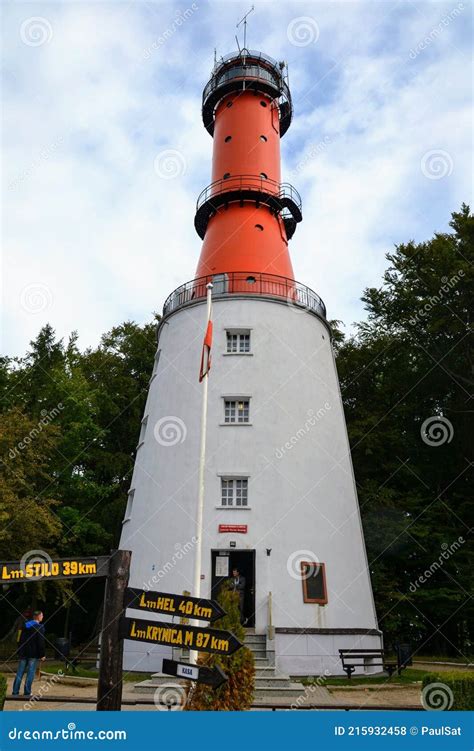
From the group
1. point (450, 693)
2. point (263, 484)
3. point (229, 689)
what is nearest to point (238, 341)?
point (263, 484)

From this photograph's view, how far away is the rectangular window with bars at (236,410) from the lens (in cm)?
2292

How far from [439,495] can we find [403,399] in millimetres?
6005

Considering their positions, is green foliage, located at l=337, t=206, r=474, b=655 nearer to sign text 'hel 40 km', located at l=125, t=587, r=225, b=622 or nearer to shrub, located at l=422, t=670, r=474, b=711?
shrub, located at l=422, t=670, r=474, b=711

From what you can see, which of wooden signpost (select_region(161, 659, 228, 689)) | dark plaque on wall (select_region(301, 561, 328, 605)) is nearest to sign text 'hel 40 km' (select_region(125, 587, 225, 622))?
wooden signpost (select_region(161, 659, 228, 689))

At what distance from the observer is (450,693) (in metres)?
10.2

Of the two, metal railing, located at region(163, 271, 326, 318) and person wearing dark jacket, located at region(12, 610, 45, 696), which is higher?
metal railing, located at region(163, 271, 326, 318)

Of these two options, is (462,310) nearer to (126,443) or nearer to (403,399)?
(403,399)

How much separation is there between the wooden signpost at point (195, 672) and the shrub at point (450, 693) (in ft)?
15.9

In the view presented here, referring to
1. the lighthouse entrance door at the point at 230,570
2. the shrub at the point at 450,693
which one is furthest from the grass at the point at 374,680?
the shrub at the point at 450,693

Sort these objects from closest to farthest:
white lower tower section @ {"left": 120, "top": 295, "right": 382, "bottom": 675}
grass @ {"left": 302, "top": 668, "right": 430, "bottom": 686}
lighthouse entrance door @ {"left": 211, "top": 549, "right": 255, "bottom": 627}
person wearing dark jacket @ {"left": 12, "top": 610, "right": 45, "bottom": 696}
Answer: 1. person wearing dark jacket @ {"left": 12, "top": 610, "right": 45, "bottom": 696}
2. grass @ {"left": 302, "top": 668, "right": 430, "bottom": 686}
3. white lower tower section @ {"left": 120, "top": 295, "right": 382, "bottom": 675}
4. lighthouse entrance door @ {"left": 211, "top": 549, "right": 255, "bottom": 627}

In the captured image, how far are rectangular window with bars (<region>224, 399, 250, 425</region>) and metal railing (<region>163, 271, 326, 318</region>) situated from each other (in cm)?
457

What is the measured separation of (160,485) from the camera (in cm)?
2247

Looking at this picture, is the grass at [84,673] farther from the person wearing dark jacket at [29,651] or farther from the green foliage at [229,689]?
the green foliage at [229,689]

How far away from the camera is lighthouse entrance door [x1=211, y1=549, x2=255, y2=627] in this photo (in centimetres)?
2045
